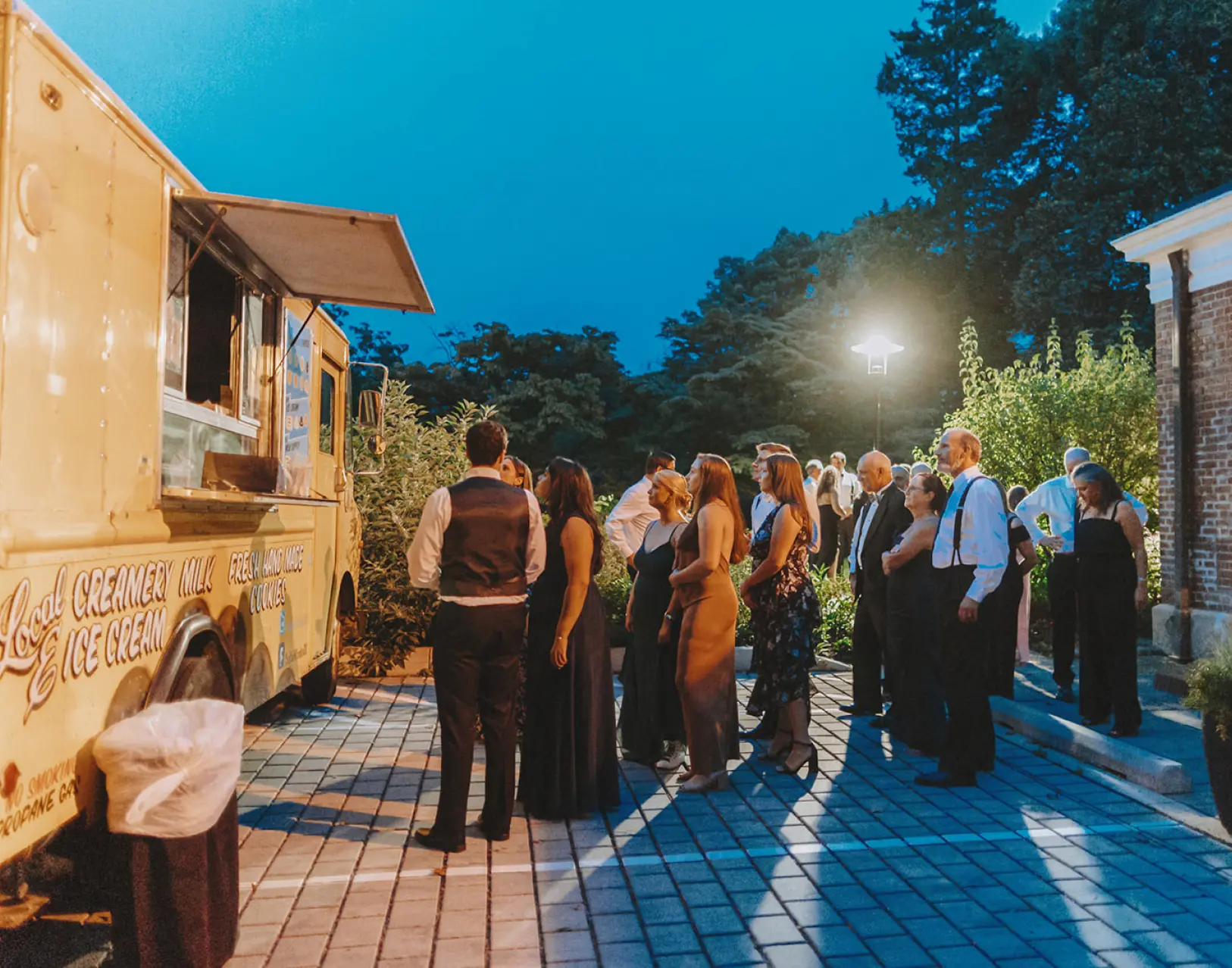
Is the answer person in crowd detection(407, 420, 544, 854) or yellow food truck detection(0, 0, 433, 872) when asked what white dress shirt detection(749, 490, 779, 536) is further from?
person in crowd detection(407, 420, 544, 854)

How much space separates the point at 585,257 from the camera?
16412 cm

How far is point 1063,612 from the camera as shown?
8.72 meters

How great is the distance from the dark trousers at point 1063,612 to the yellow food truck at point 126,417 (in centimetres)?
575

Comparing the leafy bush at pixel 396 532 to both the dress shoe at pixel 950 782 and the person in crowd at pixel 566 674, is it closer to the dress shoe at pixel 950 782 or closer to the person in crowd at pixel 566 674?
the person in crowd at pixel 566 674

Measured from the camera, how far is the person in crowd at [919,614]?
6.52m

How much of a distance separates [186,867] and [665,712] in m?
3.53

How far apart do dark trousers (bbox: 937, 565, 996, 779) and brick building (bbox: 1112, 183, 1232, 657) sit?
5121 mm

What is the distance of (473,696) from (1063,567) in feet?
19.2

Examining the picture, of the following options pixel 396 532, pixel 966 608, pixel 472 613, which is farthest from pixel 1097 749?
pixel 396 532

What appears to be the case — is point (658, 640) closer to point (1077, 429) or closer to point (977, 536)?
point (977, 536)

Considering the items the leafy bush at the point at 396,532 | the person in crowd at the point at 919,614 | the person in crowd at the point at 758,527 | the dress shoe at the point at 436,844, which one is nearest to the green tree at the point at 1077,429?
the person in crowd at the point at 758,527

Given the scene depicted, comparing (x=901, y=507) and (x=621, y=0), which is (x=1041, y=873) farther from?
Answer: (x=621, y=0)

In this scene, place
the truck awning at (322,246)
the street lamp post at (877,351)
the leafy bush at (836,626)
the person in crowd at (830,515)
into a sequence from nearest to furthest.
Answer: the truck awning at (322,246) < the leafy bush at (836,626) < the person in crowd at (830,515) < the street lamp post at (877,351)

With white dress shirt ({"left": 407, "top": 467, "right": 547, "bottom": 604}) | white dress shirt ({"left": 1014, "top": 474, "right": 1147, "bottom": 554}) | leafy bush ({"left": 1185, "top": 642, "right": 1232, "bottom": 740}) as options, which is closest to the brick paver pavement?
leafy bush ({"left": 1185, "top": 642, "right": 1232, "bottom": 740})
